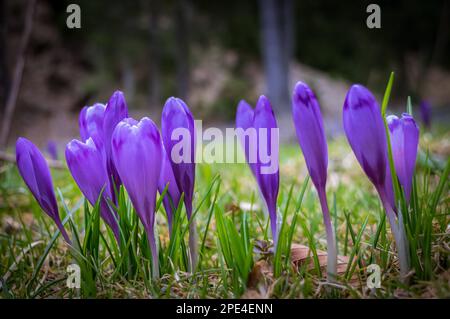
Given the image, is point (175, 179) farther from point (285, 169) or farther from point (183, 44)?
point (183, 44)

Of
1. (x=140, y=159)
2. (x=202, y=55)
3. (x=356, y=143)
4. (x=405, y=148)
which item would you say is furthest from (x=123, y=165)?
(x=202, y=55)

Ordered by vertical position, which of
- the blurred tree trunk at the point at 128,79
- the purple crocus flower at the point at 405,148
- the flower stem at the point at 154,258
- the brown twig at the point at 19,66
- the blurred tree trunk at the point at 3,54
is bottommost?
the flower stem at the point at 154,258

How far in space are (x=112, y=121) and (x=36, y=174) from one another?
18 centimetres

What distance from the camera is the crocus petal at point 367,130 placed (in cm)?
68

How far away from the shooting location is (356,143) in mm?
692

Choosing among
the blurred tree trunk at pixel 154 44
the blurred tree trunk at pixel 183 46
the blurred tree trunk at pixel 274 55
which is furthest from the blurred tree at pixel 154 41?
the blurred tree trunk at pixel 274 55

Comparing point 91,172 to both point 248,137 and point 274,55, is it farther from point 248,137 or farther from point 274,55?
point 274,55

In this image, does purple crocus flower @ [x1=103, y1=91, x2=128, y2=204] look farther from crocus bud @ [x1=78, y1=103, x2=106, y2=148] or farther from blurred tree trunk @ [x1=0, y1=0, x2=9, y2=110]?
blurred tree trunk @ [x1=0, y1=0, x2=9, y2=110]

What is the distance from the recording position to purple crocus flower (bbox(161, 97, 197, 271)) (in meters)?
0.75

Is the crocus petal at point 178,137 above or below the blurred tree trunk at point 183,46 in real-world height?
below

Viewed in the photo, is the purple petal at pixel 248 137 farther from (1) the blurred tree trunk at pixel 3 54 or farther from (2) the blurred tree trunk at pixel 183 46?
(2) the blurred tree trunk at pixel 183 46

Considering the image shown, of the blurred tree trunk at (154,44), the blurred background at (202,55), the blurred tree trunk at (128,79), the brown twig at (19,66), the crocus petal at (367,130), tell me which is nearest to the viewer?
the crocus petal at (367,130)

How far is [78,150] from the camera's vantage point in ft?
Result: 2.41
